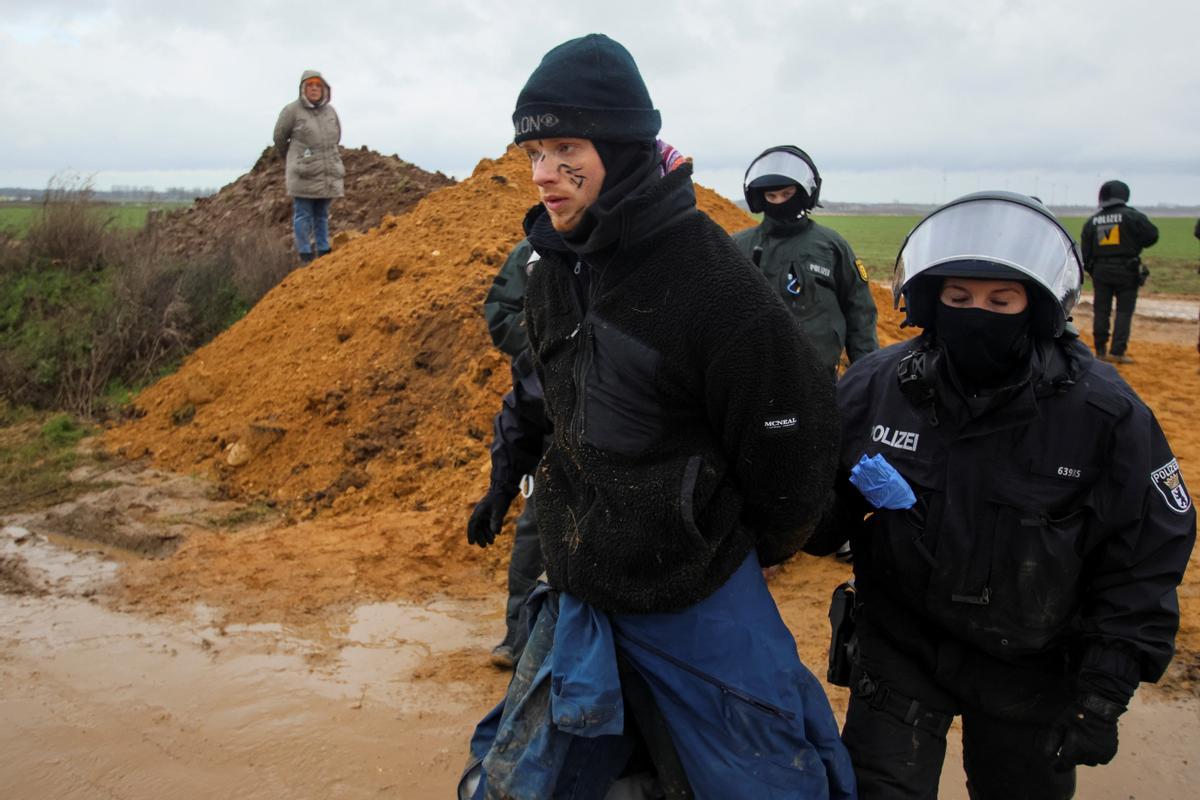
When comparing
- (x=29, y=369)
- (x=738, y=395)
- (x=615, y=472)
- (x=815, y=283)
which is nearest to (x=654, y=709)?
(x=615, y=472)

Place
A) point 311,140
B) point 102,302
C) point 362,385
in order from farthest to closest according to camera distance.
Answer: point 311,140 < point 102,302 < point 362,385

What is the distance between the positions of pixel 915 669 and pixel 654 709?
2.60 feet

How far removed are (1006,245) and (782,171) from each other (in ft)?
9.94

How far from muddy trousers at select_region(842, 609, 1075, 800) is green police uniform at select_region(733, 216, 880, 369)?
296cm

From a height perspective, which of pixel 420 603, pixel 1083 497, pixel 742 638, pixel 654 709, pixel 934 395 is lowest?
pixel 420 603

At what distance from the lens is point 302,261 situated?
11992 mm

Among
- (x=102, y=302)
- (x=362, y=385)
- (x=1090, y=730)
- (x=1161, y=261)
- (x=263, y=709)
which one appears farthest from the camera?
(x=1161, y=261)

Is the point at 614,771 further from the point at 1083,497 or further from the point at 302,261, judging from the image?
the point at 302,261

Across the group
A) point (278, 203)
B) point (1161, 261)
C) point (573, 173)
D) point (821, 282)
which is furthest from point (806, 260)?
point (1161, 261)

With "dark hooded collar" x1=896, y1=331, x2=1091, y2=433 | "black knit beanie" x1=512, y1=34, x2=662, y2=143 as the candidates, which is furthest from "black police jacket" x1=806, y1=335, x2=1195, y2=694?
"black knit beanie" x1=512, y1=34, x2=662, y2=143

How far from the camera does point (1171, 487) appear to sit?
233cm

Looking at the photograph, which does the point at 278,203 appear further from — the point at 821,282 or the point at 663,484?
the point at 663,484

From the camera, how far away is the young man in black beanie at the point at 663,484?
2047 mm

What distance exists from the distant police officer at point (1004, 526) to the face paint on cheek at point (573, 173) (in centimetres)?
88
